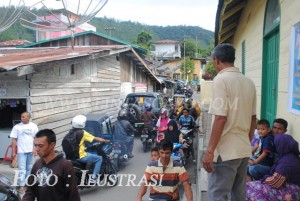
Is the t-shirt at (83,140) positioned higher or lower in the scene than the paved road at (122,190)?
higher

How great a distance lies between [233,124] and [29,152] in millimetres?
5104

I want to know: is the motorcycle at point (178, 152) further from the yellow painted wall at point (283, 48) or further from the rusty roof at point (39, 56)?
the rusty roof at point (39, 56)

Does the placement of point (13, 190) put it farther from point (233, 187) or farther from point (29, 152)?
point (233, 187)

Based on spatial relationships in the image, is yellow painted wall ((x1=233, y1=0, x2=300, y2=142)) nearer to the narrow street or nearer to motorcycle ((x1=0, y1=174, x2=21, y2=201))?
the narrow street

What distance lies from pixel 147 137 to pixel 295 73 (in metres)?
7.39

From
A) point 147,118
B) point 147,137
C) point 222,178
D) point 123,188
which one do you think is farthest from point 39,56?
point 222,178

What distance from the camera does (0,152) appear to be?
9414 millimetres

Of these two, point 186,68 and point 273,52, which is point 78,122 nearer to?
point 273,52

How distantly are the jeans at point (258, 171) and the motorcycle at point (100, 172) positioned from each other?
128 inches

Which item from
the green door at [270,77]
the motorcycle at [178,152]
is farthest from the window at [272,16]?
the motorcycle at [178,152]

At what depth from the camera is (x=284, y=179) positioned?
3871 millimetres

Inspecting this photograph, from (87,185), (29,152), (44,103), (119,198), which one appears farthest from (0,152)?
(119,198)

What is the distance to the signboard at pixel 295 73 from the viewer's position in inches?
162

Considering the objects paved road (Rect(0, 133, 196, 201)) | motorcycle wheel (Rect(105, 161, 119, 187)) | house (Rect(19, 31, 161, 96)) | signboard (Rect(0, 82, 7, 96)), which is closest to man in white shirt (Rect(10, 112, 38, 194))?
paved road (Rect(0, 133, 196, 201))
